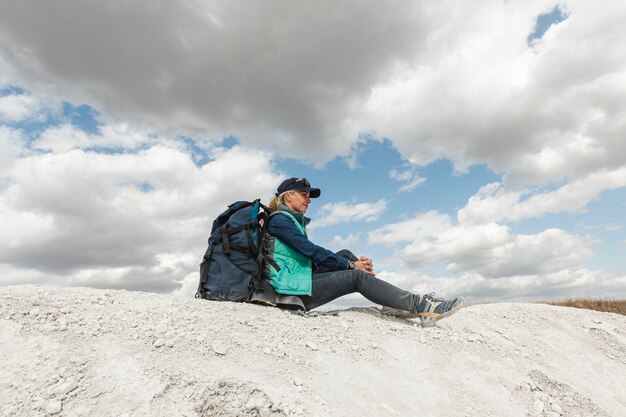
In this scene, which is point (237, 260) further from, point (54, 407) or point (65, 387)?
point (54, 407)

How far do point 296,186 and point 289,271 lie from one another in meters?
1.56

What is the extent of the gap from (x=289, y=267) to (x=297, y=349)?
150cm

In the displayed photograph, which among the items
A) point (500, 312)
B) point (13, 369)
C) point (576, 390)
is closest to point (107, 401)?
point (13, 369)

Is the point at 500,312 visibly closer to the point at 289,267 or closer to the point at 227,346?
the point at 289,267

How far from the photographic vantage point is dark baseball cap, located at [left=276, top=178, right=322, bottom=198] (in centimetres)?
703

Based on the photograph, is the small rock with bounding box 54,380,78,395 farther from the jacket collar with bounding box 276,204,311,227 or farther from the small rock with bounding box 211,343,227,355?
the jacket collar with bounding box 276,204,311,227

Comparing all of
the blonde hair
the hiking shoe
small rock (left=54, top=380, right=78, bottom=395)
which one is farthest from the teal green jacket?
small rock (left=54, top=380, right=78, bottom=395)

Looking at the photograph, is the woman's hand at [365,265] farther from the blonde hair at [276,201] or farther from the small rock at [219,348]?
the small rock at [219,348]

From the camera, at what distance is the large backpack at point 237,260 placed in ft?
20.6

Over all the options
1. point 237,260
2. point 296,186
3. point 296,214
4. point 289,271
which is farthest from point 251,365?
point 296,186

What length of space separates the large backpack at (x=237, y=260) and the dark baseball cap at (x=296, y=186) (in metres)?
0.65

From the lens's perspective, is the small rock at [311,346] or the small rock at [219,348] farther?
the small rock at [311,346]

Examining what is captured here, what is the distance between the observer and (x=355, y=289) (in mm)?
6668

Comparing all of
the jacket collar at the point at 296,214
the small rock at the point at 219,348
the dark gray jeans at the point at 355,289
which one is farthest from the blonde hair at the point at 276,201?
the small rock at the point at 219,348
